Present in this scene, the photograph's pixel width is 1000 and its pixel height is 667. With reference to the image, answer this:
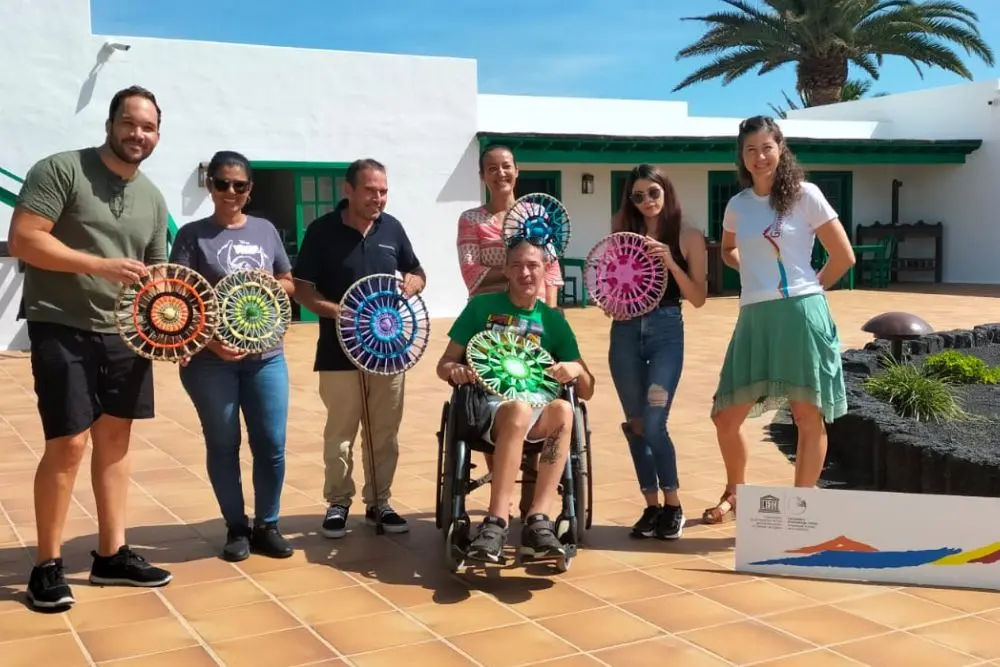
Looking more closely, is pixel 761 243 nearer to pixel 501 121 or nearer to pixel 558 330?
pixel 558 330

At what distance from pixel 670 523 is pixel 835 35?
62.9 ft

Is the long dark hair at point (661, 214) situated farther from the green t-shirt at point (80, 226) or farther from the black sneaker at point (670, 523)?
the green t-shirt at point (80, 226)

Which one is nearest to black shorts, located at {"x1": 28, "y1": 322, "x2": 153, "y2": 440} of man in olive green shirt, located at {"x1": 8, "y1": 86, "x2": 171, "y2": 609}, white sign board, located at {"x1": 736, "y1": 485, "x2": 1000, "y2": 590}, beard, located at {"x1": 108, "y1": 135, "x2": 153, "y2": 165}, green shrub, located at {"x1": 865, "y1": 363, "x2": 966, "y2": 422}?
man in olive green shirt, located at {"x1": 8, "y1": 86, "x2": 171, "y2": 609}

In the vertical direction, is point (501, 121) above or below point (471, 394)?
above

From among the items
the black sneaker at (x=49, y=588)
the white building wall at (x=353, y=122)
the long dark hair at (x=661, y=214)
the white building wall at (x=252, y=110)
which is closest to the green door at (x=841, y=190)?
the white building wall at (x=353, y=122)

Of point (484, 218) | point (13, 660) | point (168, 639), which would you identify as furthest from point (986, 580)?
point (13, 660)

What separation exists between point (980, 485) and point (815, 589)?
117cm

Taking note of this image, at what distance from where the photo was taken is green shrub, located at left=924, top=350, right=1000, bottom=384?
6551 mm

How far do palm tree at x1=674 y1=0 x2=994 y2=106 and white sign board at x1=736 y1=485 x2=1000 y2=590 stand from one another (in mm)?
18514

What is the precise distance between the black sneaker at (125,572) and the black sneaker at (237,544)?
282mm

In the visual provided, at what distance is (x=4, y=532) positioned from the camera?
4.32 meters

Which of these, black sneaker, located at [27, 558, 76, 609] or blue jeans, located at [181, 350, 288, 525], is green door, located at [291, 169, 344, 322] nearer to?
blue jeans, located at [181, 350, 288, 525]

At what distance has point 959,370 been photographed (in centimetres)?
656

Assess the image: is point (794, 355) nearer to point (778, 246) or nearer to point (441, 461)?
point (778, 246)
